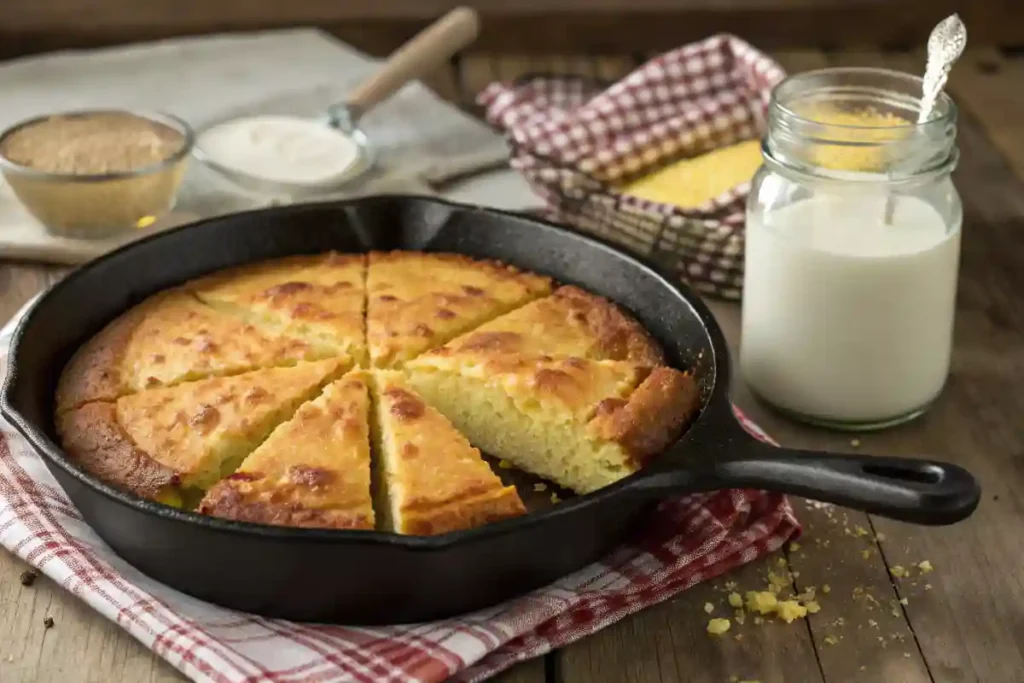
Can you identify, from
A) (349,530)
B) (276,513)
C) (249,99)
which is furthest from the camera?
(249,99)

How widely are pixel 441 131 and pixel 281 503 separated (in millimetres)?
1870

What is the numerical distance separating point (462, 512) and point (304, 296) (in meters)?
0.75

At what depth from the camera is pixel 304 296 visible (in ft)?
8.06

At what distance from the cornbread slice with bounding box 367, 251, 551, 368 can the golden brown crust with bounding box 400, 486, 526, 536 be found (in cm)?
49

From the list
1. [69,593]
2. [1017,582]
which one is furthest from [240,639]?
[1017,582]

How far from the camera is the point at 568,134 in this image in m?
3.08

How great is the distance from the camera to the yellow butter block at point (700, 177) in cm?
289

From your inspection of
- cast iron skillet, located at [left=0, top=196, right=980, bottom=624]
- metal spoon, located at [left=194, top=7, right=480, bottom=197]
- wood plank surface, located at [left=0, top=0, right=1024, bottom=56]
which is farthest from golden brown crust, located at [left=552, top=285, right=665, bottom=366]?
wood plank surface, located at [left=0, top=0, right=1024, bottom=56]

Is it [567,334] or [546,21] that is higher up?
[567,334]

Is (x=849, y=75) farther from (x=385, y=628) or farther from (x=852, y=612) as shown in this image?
(x=385, y=628)

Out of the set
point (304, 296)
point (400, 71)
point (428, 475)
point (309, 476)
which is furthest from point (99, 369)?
point (400, 71)

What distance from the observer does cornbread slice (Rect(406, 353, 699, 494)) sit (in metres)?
2.04

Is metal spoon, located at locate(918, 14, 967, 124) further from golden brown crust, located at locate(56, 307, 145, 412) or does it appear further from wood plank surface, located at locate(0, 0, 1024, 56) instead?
wood plank surface, located at locate(0, 0, 1024, 56)

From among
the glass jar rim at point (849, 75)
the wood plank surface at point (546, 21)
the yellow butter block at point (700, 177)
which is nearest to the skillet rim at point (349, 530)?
the glass jar rim at point (849, 75)
